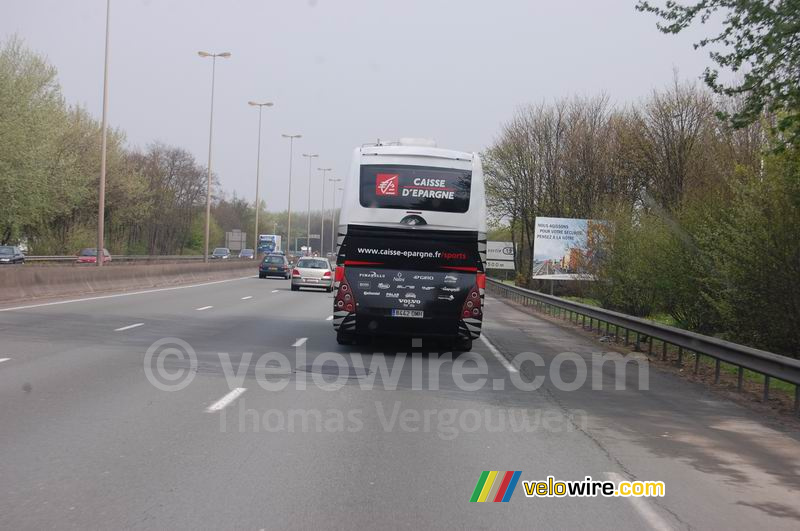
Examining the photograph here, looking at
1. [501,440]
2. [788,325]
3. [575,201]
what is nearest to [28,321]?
[501,440]

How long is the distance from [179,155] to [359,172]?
297ft

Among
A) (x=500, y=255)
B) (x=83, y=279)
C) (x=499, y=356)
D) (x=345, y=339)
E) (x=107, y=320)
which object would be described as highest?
(x=500, y=255)

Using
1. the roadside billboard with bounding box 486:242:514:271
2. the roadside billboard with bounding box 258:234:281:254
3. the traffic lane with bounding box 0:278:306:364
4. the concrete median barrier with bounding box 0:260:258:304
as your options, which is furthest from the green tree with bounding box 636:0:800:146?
the roadside billboard with bounding box 258:234:281:254

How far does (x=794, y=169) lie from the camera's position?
15414 millimetres

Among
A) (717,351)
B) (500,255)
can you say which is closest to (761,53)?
(717,351)

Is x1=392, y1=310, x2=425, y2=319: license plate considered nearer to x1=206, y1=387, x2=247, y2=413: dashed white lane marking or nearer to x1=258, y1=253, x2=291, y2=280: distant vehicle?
x1=206, y1=387, x2=247, y2=413: dashed white lane marking

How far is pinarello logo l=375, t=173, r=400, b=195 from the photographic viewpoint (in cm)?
1590

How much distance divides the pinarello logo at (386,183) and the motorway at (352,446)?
3035 mm

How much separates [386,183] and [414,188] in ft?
1.68

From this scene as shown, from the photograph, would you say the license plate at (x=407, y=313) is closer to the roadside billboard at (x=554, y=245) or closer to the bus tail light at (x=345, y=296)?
the bus tail light at (x=345, y=296)

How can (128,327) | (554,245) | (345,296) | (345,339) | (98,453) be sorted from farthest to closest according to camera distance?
1. (554,245)
2. (128,327)
3. (345,339)
4. (345,296)
5. (98,453)

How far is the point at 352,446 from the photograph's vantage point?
815 centimetres

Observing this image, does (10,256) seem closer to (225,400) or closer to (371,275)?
(371,275)

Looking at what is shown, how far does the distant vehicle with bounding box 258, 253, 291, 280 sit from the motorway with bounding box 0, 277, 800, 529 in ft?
137
